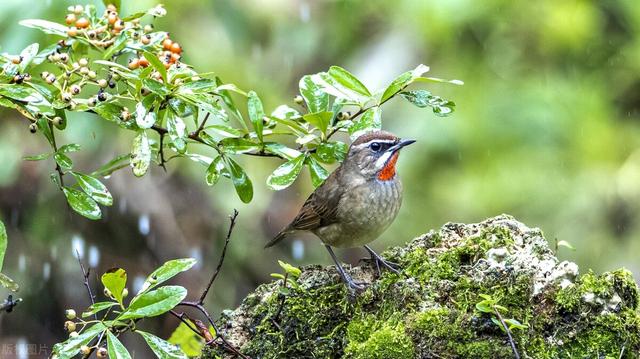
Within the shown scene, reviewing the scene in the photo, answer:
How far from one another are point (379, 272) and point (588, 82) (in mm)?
3737

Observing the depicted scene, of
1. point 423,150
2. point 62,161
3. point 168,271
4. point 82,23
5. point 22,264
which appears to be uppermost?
point 423,150

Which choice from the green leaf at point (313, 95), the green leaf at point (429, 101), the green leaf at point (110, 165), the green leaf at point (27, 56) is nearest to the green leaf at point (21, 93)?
the green leaf at point (27, 56)

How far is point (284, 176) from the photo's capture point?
384 cm

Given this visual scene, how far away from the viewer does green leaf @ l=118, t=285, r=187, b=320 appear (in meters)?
3.44

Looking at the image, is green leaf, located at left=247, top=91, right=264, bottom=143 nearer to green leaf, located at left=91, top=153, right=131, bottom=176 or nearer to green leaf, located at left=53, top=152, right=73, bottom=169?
green leaf, located at left=91, top=153, right=131, bottom=176

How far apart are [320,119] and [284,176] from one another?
27 centimetres

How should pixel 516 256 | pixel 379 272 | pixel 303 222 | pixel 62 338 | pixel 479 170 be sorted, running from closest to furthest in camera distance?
pixel 516 256, pixel 379 272, pixel 303 222, pixel 479 170, pixel 62 338

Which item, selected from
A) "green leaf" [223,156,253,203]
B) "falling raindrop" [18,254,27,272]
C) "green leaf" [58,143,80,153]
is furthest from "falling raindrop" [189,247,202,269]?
"green leaf" [58,143,80,153]

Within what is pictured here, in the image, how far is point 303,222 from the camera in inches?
201

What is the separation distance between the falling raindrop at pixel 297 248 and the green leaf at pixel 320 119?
4.51 meters

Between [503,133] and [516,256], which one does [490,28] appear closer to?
[503,133]

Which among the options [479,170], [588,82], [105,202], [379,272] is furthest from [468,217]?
[105,202]

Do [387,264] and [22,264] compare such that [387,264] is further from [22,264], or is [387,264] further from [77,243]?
[22,264]

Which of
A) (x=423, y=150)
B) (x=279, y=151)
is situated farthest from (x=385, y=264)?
(x=423, y=150)
